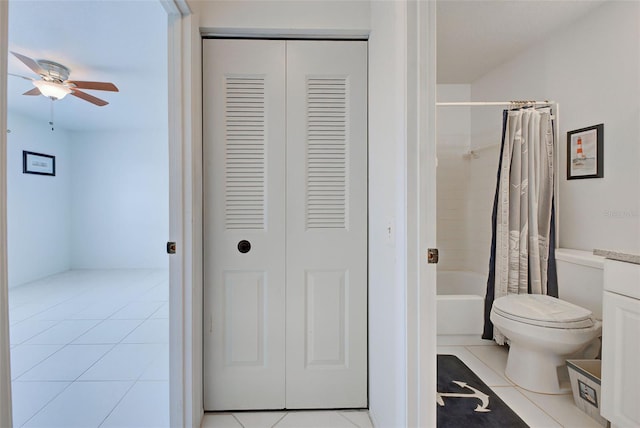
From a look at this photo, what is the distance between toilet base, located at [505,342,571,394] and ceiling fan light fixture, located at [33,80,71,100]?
4299 mm

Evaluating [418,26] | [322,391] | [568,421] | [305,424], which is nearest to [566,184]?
[568,421]

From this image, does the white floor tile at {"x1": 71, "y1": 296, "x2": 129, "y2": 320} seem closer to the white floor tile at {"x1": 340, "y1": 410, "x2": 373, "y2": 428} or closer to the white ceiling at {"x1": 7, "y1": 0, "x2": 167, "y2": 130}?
the white ceiling at {"x1": 7, "y1": 0, "x2": 167, "y2": 130}

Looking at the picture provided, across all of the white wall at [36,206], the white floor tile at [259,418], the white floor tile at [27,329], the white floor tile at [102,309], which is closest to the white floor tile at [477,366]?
the white floor tile at [259,418]

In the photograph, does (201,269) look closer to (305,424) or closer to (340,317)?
(340,317)

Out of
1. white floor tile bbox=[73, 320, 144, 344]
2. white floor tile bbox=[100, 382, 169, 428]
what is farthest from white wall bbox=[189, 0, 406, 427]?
white floor tile bbox=[73, 320, 144, 344]

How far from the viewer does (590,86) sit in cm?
210

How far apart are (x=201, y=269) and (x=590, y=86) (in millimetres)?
2743

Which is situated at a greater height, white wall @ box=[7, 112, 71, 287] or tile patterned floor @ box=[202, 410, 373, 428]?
white wall @ box=[7, 112, 71, 287]

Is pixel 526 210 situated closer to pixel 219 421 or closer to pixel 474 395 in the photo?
pixel 474 395

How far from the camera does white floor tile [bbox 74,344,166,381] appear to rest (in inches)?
81.1

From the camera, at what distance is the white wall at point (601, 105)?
6.09 ft

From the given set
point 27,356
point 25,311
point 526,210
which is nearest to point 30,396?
point 27,356

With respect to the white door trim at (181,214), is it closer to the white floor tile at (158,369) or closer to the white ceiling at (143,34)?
the white floor tile at (158,369)

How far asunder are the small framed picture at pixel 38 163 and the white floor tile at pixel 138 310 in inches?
109
